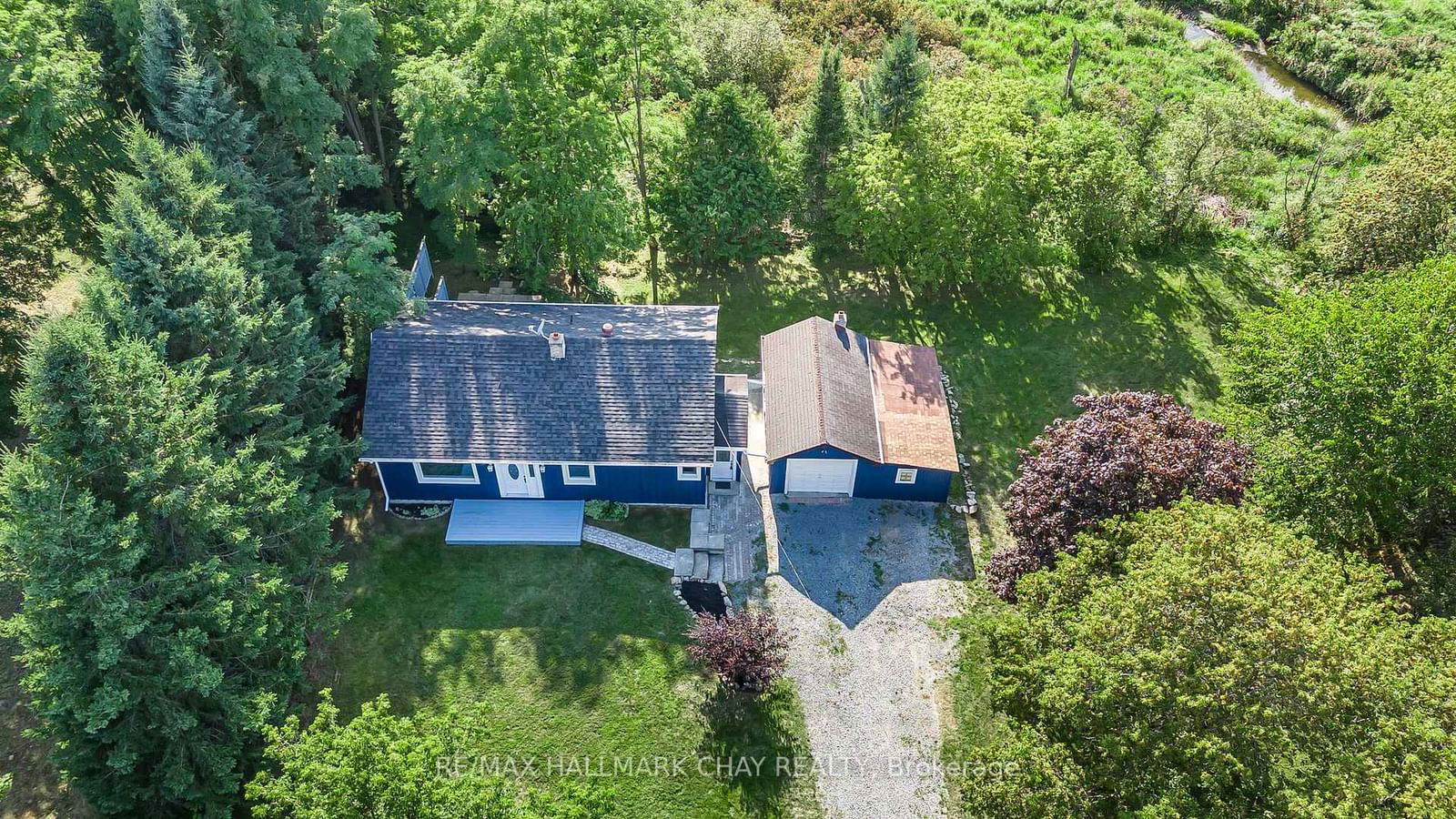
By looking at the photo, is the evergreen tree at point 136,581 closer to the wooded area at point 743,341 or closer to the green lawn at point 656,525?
the wooded area at point 743,341

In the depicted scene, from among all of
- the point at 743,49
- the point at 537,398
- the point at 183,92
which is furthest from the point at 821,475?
the point at 743,49

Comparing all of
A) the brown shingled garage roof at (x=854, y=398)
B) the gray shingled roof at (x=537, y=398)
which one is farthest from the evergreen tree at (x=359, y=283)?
the brown shingled garage roof at (x=854, y=398)

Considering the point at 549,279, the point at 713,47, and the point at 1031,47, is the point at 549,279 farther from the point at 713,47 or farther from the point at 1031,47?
the point at 1031,47

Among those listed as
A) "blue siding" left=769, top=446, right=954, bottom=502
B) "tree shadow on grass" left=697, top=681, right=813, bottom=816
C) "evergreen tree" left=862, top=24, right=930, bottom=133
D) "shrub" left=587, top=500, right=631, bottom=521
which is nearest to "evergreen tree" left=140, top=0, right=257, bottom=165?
"shrub" left=587, top=500, right=631, bottom=521

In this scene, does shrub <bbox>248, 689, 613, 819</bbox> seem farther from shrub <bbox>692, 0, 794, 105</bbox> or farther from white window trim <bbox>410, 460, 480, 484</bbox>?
shrub <bbox>692, 0, 794, 105</bbox>

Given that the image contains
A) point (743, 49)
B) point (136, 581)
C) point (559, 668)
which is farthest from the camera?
point (743, 49)

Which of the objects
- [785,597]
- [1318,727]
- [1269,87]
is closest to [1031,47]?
[1269,87]

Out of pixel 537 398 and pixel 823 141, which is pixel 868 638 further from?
pixel 823 141
